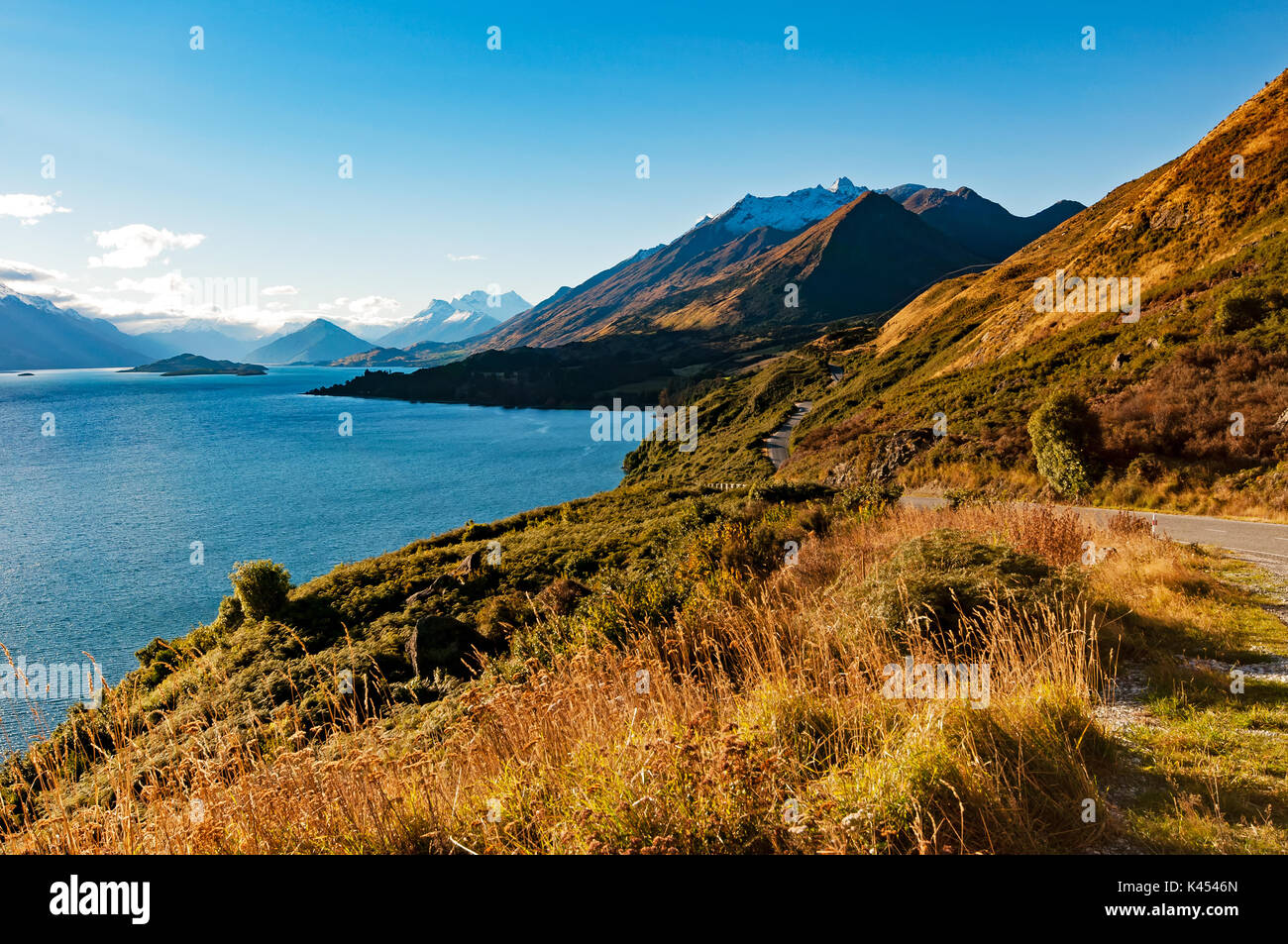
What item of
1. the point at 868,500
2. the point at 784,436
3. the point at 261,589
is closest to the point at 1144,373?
the point at 868,500

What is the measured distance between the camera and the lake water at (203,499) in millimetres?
32375

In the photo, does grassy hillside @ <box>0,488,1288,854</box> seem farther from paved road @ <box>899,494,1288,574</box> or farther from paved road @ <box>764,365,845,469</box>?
paved road @ <box>764,365,845,469</box>

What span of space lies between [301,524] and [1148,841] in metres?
59.4

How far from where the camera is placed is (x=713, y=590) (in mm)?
7984

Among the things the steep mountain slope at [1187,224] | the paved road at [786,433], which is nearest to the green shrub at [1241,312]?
Answer: the steep mountain slope at [1187,224]

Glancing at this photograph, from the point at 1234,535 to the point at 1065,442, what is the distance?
327 inches

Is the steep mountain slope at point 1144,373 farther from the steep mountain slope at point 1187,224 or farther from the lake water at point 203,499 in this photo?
the lake water at point 203,499

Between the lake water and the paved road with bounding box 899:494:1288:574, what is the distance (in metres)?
17.9

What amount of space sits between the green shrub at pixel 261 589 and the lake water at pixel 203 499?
572 centimetres

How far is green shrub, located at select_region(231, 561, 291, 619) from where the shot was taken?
2019 cm

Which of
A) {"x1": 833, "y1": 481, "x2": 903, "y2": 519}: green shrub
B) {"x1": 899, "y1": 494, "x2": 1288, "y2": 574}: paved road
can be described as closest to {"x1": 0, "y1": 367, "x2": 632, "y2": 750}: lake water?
{"x1": 833, "y1": 481, "x2": 903, "y2": 519}: green shrub

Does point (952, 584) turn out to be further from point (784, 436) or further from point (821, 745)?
point (784, 436)

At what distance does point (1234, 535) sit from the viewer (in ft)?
46.4
